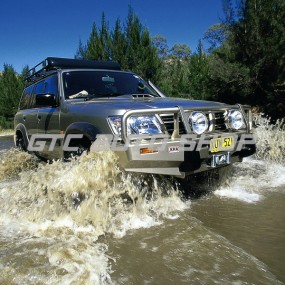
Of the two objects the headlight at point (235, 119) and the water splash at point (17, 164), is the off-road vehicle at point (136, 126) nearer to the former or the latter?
the headlight at point (235, 119)

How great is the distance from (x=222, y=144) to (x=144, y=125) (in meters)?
0.97

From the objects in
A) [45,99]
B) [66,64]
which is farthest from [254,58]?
[45,99]

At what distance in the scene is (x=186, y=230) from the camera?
334cm

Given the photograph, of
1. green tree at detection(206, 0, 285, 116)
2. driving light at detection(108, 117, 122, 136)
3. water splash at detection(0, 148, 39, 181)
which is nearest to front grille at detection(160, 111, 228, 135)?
driving light at detection(108, 117, 122, 136)

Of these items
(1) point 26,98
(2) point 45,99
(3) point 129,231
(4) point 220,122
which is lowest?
(3) point 129,231

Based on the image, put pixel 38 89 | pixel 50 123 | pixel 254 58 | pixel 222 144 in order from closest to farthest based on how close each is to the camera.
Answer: pixel 222 144 → pixel 50 123 → pixel 38 89 → pixel 254 58

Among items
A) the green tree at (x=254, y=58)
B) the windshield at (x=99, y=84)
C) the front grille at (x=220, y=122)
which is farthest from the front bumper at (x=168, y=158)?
the green tree at (x=254, y=58)

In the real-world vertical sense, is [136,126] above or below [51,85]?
below

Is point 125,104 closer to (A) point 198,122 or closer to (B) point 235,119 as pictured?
(A) point 198,122

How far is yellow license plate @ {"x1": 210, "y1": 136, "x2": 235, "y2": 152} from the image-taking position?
12.3 ft

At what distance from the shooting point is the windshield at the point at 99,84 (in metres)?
4.54

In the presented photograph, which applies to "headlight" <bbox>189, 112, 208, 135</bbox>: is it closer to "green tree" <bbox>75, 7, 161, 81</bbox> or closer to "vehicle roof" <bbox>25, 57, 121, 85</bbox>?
"vehicle roof" <bbox>25, 57, 121, 85</bbox>

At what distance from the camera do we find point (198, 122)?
375 cm

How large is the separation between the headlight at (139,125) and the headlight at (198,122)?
417 mm
